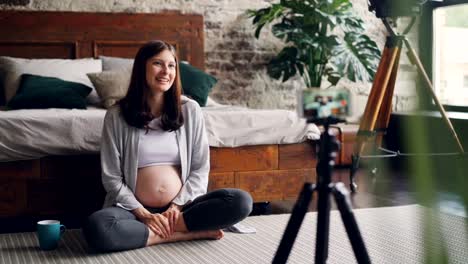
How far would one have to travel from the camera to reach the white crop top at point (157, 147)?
3.12 m

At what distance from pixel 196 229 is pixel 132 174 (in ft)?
1.36

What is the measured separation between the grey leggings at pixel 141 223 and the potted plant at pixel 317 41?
115 inches

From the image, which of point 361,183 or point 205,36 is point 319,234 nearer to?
point 361,183

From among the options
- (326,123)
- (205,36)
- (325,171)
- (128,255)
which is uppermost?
(205,36)

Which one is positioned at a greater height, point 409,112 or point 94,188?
point 409,112

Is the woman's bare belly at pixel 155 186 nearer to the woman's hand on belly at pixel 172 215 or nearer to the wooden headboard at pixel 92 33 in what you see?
the woman's hand on belly at pixel 172 215

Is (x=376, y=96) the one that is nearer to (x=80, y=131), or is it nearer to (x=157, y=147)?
(x=157, y=147)

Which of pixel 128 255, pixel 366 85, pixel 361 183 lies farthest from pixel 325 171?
pixel 366 85

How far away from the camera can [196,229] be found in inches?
121

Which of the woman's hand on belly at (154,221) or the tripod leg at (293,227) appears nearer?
the tripod leg at (293,227)

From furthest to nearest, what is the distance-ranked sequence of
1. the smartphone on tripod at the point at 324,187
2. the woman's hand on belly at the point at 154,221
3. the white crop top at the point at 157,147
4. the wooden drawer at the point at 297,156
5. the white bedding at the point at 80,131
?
the wooden drawer at the point at 297,156 → the white bedding at the point at 80,131 → the white crop top at the point at 157,147 → the woman's hand on belly at the point at 154,221 → the smartphone on tripod at the point at 324,187

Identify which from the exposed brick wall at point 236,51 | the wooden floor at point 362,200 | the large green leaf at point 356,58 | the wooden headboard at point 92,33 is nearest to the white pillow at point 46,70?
the wooden headboard at point 92,33

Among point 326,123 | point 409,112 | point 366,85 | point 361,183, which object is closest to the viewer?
point 409,112

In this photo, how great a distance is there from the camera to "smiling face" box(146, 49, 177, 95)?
A: 313cm
